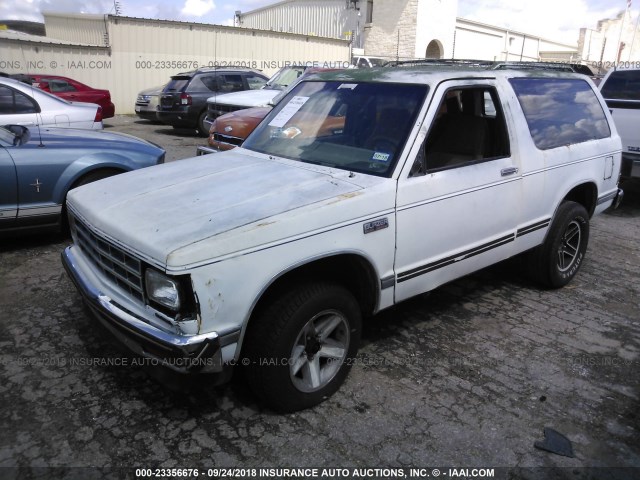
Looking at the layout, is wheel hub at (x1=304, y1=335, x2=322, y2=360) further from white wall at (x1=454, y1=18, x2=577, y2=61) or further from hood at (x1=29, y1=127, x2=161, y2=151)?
white wall at (x1=454, y1=18, x2=577, y2=61)

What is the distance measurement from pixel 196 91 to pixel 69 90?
3.61 metres

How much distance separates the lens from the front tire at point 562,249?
4.47 m

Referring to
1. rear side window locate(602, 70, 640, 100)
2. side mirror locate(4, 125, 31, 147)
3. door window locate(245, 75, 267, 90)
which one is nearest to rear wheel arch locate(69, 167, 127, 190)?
side mirror locate(4, 125, 31, 147)

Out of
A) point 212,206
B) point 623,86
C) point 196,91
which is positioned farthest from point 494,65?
point 196,91

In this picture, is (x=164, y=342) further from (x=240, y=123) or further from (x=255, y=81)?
(x=255, y=81)

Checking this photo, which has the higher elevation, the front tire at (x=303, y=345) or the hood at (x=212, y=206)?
the hood at (x=212, y=206)

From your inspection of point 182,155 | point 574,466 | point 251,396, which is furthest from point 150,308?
point 182,155

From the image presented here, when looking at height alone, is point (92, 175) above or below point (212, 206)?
below

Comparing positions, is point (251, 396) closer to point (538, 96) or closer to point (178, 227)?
point (178, 227)

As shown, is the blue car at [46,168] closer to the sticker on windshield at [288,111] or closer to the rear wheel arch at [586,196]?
the sticker on windshield at [288,111]

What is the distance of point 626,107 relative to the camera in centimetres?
763

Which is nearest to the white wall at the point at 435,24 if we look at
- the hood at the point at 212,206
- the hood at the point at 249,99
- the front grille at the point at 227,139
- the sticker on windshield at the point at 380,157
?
the hood at the point at 249,99

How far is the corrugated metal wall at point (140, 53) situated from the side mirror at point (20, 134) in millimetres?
11513

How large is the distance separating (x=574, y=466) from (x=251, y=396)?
1771 millimetres
